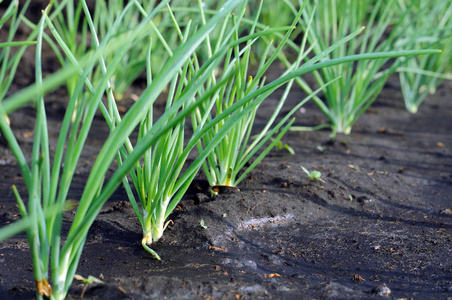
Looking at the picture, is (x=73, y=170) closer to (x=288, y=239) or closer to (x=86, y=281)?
(x=86, y=281)

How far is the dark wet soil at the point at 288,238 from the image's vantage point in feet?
3.55

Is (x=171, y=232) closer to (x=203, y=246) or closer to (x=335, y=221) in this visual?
(x=203, y=246)

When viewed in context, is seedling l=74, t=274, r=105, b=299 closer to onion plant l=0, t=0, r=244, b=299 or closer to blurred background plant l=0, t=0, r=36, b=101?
onion plant l=0, t=0, r=244, b=299

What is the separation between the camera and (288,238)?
141cm

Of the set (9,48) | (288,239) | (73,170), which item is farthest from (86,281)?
(9,48)

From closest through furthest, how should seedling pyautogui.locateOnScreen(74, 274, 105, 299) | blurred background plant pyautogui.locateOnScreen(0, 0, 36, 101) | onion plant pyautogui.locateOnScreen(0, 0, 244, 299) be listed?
onion plant pyautogui.locateOnScreen(0, 0, 244, 299)
seedling pyautogui.locateOnScreen(74, 274, 105, 299)
blurred background plant pyautogui.locateOnScreen(0, 0, 36, 101)

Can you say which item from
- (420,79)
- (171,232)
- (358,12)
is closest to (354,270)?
(171,232)

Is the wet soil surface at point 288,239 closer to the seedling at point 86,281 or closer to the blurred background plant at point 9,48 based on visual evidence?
the seedling at point 86,281

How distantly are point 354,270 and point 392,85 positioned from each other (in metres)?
2.58

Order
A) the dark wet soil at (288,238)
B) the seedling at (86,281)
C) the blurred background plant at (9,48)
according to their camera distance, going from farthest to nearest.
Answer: the blurred background plant at (9,48)
the dark wet soil at (288,238)
the seedling at (86,281)

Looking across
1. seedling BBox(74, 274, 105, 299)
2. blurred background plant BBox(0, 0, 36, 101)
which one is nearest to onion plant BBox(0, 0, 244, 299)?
seedling BBox(74, 274, 105, 299)

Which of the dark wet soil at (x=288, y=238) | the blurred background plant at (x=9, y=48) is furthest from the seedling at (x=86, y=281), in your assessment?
the blurred background plant at (x=9, y=48)

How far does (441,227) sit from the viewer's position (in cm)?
152

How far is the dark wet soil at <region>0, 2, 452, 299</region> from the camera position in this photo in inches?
42.6
